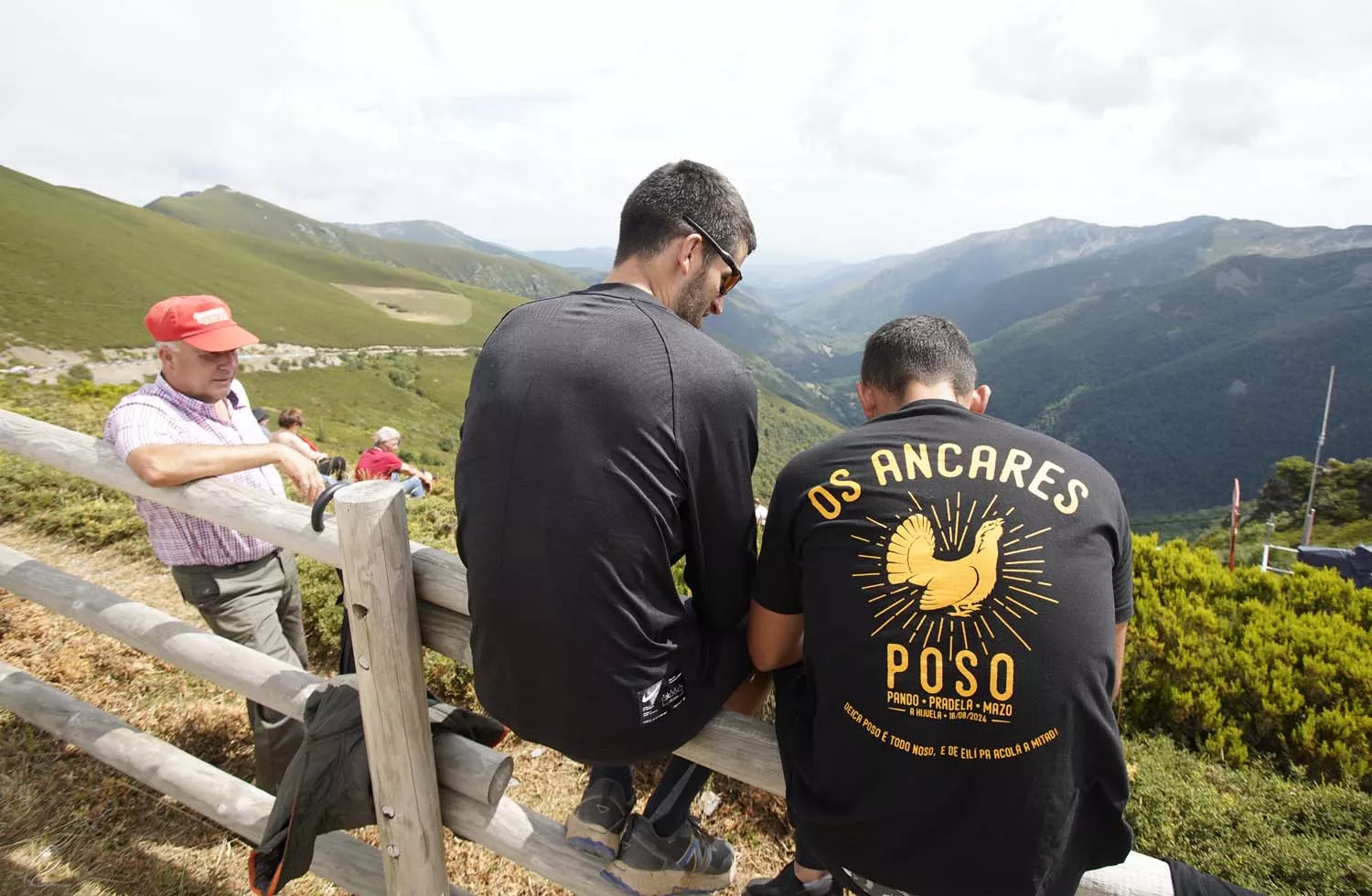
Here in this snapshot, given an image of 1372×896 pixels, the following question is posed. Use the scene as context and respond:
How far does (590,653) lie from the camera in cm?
184

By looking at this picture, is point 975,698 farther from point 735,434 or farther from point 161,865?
point 161,865

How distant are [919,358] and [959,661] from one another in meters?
1.10

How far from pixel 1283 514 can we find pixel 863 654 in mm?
64834

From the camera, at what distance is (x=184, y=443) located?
10.1 ft

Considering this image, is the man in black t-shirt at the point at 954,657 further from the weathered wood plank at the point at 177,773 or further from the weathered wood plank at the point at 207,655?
the weathered wood plank at the point at 177,773

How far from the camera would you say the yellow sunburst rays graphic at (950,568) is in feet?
5.68

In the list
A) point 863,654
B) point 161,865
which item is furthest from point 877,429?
point 161,865

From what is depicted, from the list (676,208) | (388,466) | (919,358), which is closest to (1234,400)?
(388,466)

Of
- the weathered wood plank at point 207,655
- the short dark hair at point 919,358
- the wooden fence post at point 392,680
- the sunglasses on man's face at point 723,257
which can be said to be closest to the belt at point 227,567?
the weathered wood plank at point 207,655

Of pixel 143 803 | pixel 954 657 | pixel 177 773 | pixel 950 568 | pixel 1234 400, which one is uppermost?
pixel 950 568

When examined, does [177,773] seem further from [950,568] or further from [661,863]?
[950,568]

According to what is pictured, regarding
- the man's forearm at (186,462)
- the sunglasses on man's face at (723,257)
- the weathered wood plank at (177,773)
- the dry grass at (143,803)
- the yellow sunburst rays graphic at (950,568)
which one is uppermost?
the sunglasses on man's face at (723,257)

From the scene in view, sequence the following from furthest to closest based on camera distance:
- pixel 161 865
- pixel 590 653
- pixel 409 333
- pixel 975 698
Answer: pixel 409 333
pixel 161 865
pixel 590 653
pixel 975 698

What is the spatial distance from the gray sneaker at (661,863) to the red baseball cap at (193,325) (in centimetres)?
275
